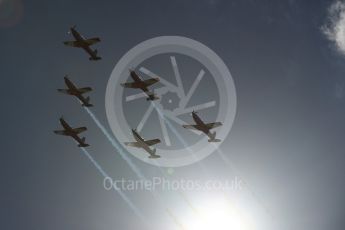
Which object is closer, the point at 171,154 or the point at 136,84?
the point at 136,84

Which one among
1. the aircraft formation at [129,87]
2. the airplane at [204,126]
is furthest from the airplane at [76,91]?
the airplane at [204,126]

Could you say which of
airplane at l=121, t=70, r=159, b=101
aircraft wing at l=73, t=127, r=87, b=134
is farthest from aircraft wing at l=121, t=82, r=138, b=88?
aircraft wing at l=73, t=127, r=87, b=134

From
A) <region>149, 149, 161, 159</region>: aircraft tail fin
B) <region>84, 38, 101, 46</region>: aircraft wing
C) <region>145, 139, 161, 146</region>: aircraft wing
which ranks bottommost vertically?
<region>149, 149, 161, 159</region>: aircraft tail fin

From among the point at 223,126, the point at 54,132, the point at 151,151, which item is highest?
the point at 223,126

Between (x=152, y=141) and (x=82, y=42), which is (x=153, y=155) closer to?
(x=152, y=141)

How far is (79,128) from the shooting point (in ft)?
544

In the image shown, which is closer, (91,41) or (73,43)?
(91,41)

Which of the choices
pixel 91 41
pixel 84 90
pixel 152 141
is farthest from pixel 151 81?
pixel 91 41

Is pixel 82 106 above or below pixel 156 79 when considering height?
below

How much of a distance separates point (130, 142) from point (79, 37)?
99.9 ft

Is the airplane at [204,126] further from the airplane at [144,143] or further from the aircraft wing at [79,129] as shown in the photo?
the aircraft wing at [79,129]

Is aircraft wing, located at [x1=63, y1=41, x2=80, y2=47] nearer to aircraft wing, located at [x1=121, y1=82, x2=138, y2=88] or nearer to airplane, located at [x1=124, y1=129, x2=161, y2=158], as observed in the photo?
aircraft wing, located at [x1=121, y1=82, x2=138, y2=88]

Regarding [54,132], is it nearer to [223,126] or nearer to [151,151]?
[151,151]

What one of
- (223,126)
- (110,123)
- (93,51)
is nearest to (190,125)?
(223,126)
